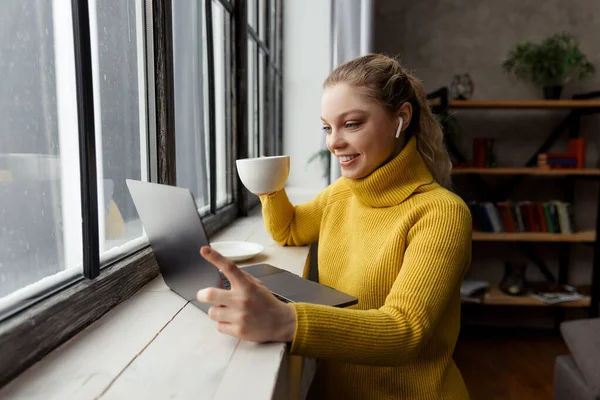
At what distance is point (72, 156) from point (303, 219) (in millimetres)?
712

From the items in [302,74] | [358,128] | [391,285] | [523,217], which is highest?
[302,74]

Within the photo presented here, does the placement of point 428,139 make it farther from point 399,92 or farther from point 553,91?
point 553,91

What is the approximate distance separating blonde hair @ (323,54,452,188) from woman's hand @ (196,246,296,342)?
554mm

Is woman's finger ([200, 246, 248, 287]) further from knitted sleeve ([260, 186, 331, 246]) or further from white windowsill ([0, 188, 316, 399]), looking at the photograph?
knitted sleeve ([260, 186, 331, 246])

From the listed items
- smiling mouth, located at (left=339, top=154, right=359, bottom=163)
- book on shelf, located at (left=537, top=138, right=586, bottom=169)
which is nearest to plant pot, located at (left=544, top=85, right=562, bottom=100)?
book on shelf, located at (left=537, top=138, right=586, bottom=169)

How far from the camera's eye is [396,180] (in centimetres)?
104

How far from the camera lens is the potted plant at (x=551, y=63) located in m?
2.88

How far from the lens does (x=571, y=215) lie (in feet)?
9.65

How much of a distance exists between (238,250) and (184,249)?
498 millimetres

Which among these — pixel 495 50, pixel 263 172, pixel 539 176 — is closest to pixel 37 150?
pixel 263 172

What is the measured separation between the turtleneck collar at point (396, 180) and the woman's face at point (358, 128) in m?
0.03

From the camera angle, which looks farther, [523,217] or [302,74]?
[302,74]

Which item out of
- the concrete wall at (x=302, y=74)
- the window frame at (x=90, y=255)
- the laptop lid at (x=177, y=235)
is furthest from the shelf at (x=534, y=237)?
the laptop lid at (x=177, y=235)

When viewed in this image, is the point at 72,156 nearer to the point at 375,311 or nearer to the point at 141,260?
the point at 141,260
